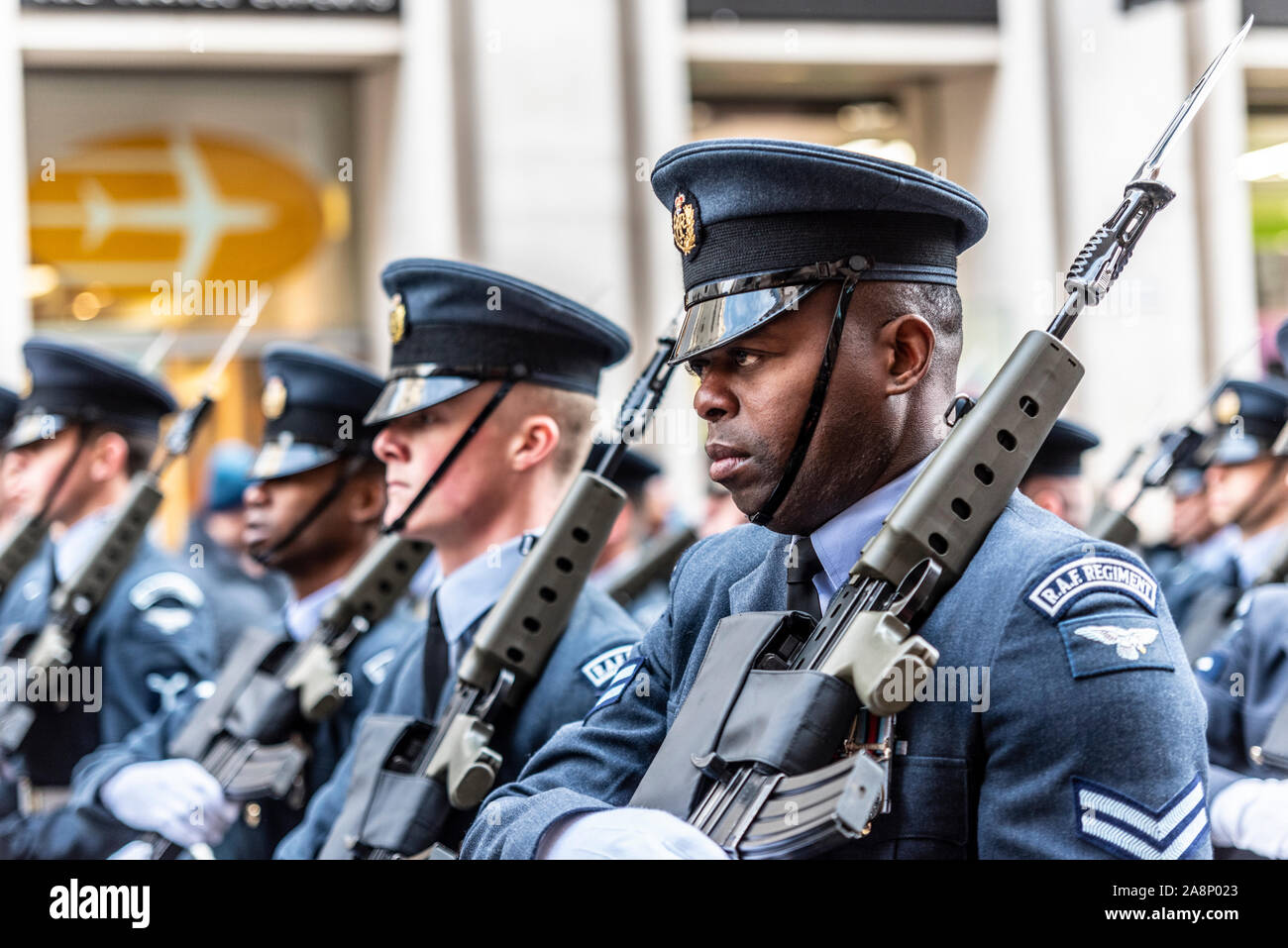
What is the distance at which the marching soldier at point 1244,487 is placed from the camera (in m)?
5.46

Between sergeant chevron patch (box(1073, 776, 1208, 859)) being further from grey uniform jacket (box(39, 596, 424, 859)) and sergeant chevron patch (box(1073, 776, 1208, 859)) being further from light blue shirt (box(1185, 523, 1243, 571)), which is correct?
light blue shirt (box(1185, 523, 1243, 571))

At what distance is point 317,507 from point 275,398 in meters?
0.34

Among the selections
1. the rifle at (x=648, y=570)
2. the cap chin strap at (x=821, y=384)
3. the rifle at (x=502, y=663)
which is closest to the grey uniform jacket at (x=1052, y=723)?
the cap chin strap at (x=821, y=384)

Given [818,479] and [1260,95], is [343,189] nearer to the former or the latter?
[1260,95]

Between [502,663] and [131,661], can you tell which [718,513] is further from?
[502,663]

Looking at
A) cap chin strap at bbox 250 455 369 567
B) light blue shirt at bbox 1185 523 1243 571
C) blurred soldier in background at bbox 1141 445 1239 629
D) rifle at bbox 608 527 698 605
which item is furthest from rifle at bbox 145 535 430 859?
light blue shirt at bbox 1185 523 1243 571

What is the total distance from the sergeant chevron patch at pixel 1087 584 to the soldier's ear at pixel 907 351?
13.3 inches

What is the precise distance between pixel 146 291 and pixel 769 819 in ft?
26.9

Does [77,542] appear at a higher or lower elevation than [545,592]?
lower

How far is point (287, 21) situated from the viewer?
923cm

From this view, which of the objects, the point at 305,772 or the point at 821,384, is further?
the point at 305,772

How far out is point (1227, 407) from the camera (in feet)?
21.9

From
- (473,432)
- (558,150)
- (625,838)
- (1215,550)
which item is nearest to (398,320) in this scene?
(473,432)

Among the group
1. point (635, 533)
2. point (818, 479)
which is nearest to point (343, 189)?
point (635, 533)
